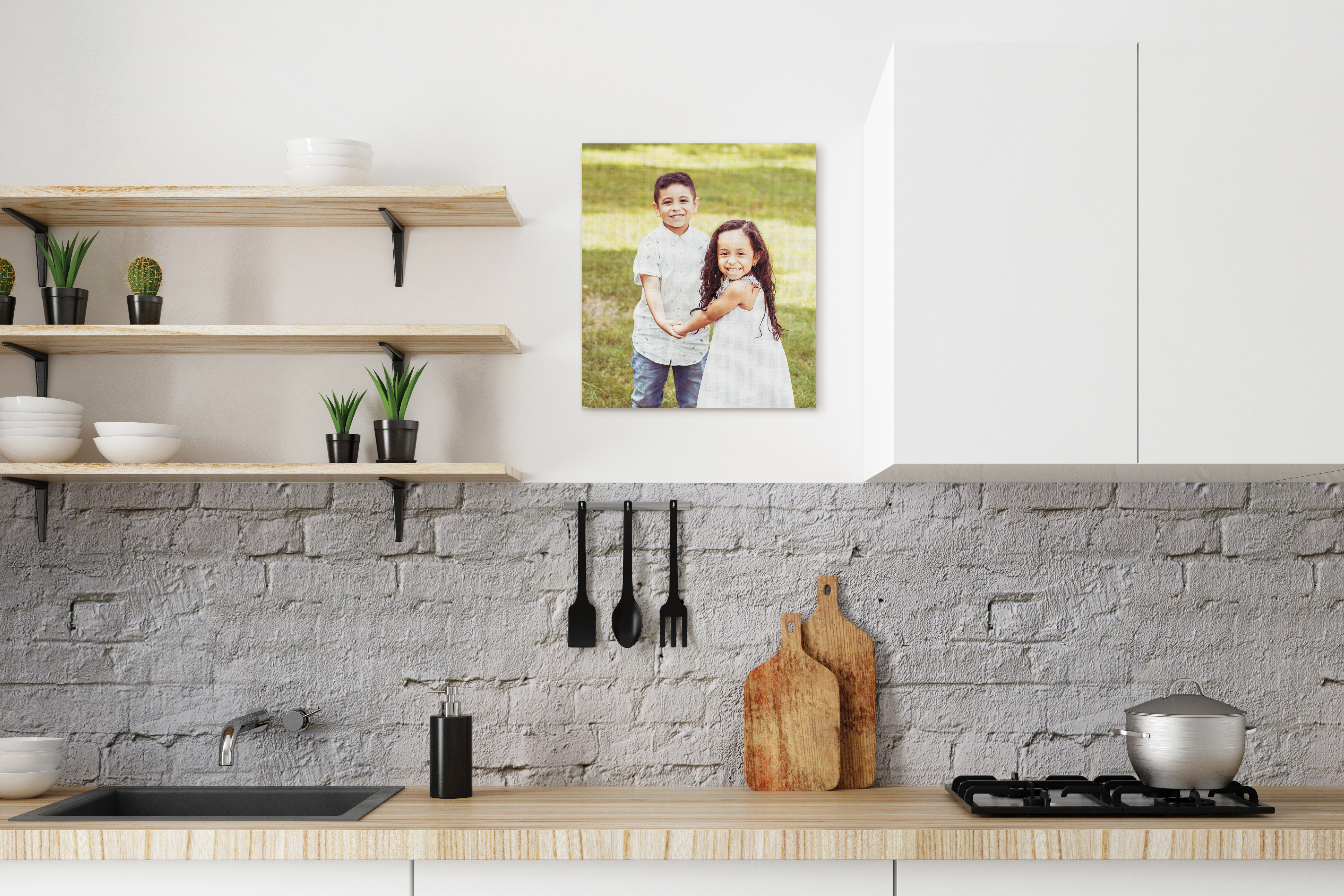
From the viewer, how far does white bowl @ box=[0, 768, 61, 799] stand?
1959 mm

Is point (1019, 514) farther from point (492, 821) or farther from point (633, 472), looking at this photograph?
point (492, 821)

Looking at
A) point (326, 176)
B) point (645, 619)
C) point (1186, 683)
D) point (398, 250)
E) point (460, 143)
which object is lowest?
point (1186, 683)

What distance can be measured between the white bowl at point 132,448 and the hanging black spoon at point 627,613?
99cm

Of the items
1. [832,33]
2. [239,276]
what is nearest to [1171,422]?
[832,33]

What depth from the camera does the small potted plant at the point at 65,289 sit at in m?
2.12

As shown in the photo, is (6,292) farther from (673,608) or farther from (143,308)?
(673,608)

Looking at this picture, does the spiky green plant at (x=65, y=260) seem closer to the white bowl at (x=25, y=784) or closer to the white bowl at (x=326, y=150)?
the white bowl at (x=326, y=150)

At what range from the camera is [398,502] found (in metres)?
2.22

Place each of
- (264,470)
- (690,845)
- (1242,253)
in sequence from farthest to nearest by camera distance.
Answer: (264,470), (1242,253), (690,845)

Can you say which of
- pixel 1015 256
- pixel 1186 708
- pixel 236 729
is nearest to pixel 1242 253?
pixel 1015 256

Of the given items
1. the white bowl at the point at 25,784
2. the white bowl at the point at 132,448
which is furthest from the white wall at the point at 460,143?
the white bowl at the point at 25,784

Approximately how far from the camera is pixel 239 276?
2301 mm

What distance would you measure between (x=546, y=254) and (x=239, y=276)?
0.71m

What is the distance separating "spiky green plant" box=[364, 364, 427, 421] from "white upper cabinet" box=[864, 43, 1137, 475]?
3.37ft
